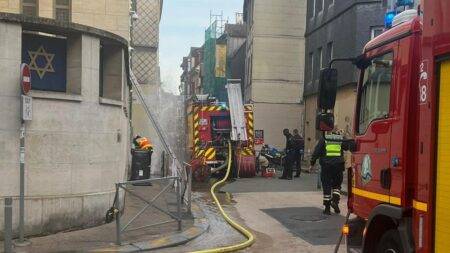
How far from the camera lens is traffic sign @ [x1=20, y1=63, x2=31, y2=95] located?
7.62m

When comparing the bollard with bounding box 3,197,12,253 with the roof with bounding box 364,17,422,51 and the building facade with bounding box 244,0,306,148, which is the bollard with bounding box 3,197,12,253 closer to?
the roof with bounding box 364,17,422,51

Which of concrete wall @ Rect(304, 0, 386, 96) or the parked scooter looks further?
the parked scooter

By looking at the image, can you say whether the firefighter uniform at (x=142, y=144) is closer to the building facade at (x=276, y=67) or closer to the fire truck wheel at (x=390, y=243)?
the fire truck wheel at (x=390, y=243)

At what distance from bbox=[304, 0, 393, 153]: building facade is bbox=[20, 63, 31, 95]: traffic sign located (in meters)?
11.3

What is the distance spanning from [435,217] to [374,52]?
2108 millimetres

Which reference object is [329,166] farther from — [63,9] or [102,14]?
[63,9]

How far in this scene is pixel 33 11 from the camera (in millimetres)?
12562

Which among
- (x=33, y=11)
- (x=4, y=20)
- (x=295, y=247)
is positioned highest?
(x=33, y=11)

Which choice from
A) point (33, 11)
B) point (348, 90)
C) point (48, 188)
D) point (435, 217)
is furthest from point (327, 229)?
point (348, 90)

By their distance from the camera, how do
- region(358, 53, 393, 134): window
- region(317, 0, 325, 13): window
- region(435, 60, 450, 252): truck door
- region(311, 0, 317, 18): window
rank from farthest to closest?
1. region(311, 0, 317, 18): window
2. region(317, 0, 325, 13): window
3. region(358, 53, 393, 134): window
4. region(435, 60, 450, 252): truck door

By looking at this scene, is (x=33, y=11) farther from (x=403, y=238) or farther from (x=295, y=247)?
(x=403, y=238)

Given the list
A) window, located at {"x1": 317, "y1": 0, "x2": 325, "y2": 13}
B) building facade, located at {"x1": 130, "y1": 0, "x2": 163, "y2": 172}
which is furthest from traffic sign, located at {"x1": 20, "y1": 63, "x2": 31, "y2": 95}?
building facade, located at {"x1": 130, "y1": 0, "x2": 163, "y2": 172}

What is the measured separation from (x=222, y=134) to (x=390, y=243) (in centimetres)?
1482

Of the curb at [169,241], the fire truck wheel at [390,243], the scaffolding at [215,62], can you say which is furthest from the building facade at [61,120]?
the scaffolding at [215,62]
